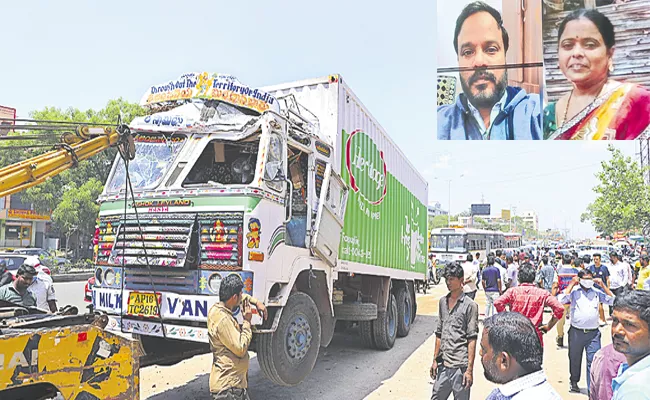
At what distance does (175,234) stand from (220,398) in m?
1.79

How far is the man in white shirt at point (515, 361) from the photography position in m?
1.99

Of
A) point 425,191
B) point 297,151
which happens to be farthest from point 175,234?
point 425,191

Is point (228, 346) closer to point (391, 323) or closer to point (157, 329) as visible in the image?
point (157, 329)

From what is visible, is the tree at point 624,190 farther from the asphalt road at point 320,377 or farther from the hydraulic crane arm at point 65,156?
the hydraulic crane arm at point 65,156

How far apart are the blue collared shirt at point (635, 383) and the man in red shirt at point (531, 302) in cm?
316

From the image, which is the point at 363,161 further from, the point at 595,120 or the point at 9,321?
the point at 9,321

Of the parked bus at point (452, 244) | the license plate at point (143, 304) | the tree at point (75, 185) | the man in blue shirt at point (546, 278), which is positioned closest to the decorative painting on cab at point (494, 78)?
the license plate at point (143, 304)

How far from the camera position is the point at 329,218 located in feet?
21.2

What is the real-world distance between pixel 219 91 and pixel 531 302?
162 inches

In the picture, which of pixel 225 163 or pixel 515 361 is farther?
pixel 225 163

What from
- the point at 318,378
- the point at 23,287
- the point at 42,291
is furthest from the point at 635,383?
the point at 42,291

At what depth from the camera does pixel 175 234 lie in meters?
5.12

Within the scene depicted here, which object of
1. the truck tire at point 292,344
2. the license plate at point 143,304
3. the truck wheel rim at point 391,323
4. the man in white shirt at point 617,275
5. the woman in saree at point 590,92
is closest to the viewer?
the license plate at point 143,304

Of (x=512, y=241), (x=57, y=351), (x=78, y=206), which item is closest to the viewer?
(x=57, y=351)
